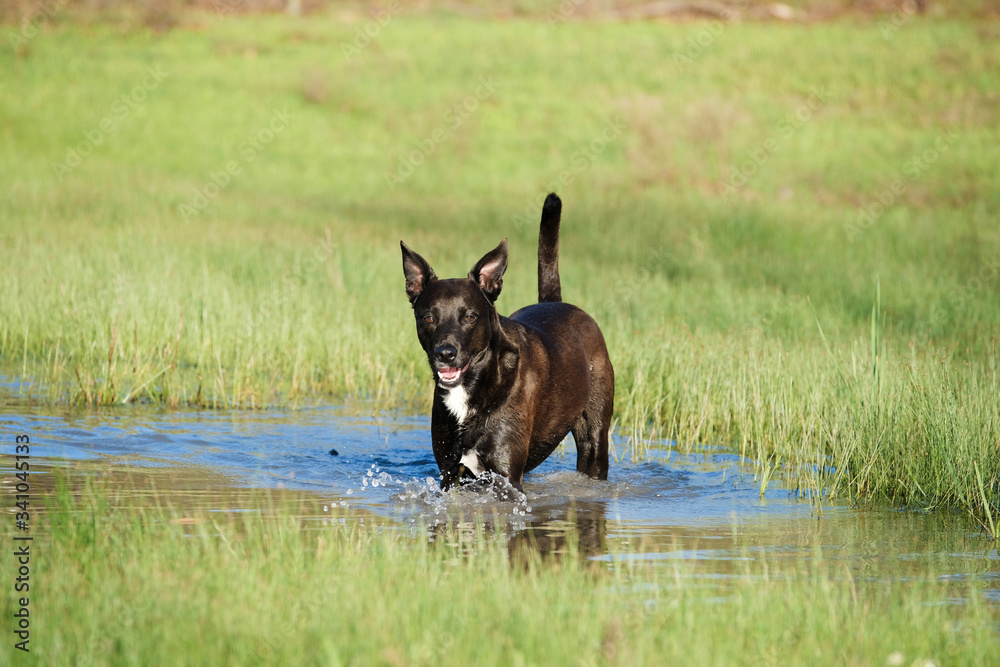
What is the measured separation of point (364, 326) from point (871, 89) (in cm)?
2787

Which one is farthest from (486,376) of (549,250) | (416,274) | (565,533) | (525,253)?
(525,253)

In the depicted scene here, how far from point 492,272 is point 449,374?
750mm

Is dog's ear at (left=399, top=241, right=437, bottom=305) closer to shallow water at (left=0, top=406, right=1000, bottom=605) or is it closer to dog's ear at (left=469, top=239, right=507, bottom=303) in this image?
dog's ear at (left=469, top=239, right=507, bottom=303)

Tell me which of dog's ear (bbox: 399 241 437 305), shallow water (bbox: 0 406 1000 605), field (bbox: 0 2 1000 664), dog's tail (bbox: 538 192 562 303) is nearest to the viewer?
field (bbox: 0 2 1000 664)

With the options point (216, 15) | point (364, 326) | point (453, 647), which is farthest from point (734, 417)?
point (216, 15)

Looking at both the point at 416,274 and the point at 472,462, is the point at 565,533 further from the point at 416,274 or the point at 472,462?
the point at 416,274

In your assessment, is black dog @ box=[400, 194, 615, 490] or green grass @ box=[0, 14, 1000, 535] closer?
black dog @ box=[400, 194, 615, 490]

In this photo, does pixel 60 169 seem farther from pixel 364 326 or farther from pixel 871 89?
pixel 871 89

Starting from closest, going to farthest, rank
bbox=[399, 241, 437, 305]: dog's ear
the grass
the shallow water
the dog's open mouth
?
the grass → the shallow water → the dog's open mouth → bbox=[399, 241, 437, 305]: dog's ear

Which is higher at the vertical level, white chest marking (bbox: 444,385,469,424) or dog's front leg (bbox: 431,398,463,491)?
white chest marking (bbox: 444,385,469,424)

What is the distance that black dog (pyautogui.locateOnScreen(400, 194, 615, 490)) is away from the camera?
601 cm

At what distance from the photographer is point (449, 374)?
19.6 feet

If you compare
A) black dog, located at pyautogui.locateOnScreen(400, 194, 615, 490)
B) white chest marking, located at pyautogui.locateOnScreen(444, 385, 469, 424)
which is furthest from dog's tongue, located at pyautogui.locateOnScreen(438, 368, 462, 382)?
white chest marking, located at pyautogui.locateOnScreen(444, 385, 469, 424)

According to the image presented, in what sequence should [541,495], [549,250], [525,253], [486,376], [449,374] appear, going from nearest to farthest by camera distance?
Result: [449,374]
[486,376]
[541,495]
[549,250]
[525,253]
